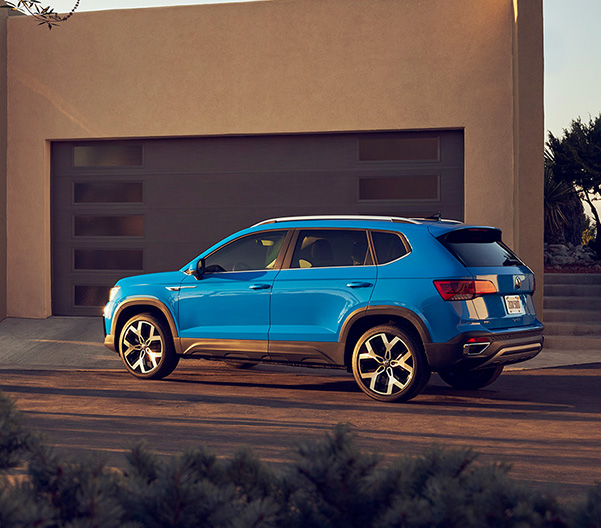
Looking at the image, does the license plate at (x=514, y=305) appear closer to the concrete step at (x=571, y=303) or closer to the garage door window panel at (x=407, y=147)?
the concrete step at (x=571, y=303)

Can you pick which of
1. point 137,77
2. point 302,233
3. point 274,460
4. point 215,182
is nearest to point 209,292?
point 302,233

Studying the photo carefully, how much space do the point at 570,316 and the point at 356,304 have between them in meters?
6.29

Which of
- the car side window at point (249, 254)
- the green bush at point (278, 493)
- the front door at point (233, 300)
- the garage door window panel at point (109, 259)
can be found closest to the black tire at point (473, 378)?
the front door at point (233, 300)

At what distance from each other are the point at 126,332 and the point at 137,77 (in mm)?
6186

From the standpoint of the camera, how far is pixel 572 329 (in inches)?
513

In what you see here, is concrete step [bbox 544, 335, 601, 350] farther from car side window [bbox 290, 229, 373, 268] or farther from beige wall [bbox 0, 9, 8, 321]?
beige wall [bbox 0, 9, 8, 321]

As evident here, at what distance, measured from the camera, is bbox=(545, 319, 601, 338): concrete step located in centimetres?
1298

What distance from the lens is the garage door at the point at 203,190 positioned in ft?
46.4

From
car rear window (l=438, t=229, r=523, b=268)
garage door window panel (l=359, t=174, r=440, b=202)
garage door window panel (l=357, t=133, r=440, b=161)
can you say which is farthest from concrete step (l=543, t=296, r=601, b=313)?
car rear window (l=438, t=229, r=523, b=268)

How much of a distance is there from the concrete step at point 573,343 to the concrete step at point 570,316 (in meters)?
0.78

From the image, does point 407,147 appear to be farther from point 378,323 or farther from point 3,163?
point 3,163

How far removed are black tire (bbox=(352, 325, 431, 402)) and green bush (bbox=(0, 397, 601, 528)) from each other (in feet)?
17.5

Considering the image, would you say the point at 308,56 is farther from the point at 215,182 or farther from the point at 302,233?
the point at 302,233

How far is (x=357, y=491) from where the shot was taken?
2.77m
